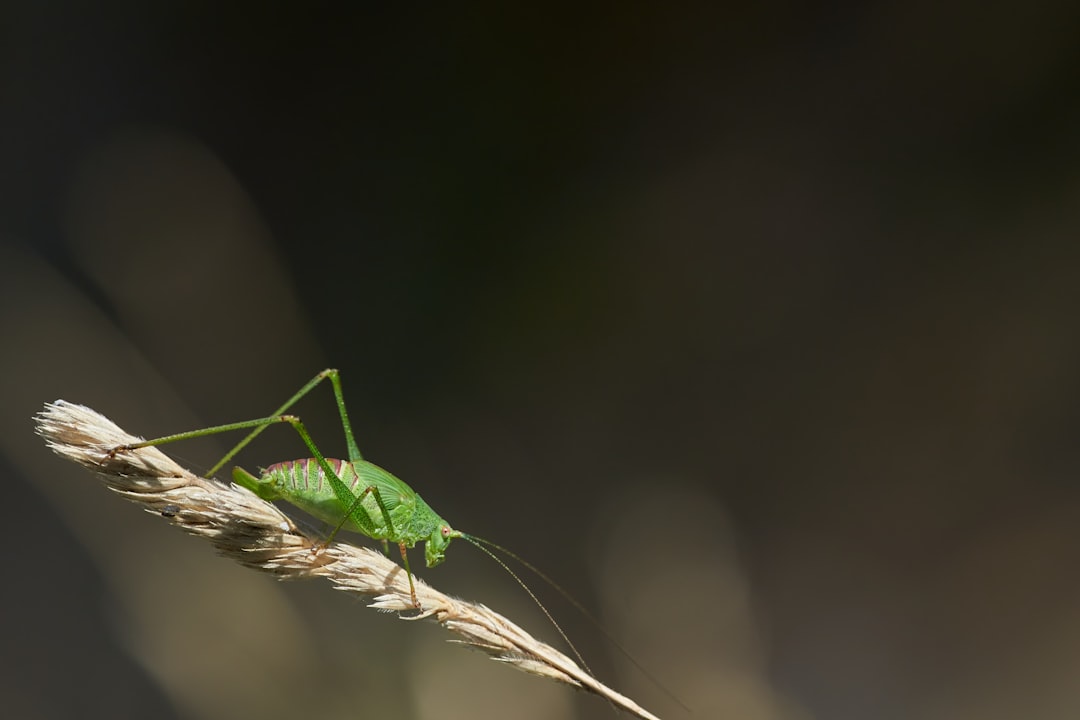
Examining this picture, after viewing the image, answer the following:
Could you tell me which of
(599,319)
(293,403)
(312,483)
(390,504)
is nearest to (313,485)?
(312,483)

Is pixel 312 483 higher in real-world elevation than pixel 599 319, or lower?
lower

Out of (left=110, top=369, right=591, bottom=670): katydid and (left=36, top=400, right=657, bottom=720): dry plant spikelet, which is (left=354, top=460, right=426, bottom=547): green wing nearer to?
(left=110, top=369, right=591, bottom=670): katydid

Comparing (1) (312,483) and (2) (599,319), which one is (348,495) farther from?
(2) (599,319)

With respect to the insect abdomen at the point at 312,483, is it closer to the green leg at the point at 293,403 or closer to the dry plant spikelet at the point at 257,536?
the green leg at the point at 293,403

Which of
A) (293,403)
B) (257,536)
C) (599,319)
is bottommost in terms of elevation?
(257,536)

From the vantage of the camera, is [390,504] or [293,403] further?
[293,403]

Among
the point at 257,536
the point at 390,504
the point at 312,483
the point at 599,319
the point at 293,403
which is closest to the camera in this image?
the point at 257,536

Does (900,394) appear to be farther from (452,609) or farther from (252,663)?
(252,663)
